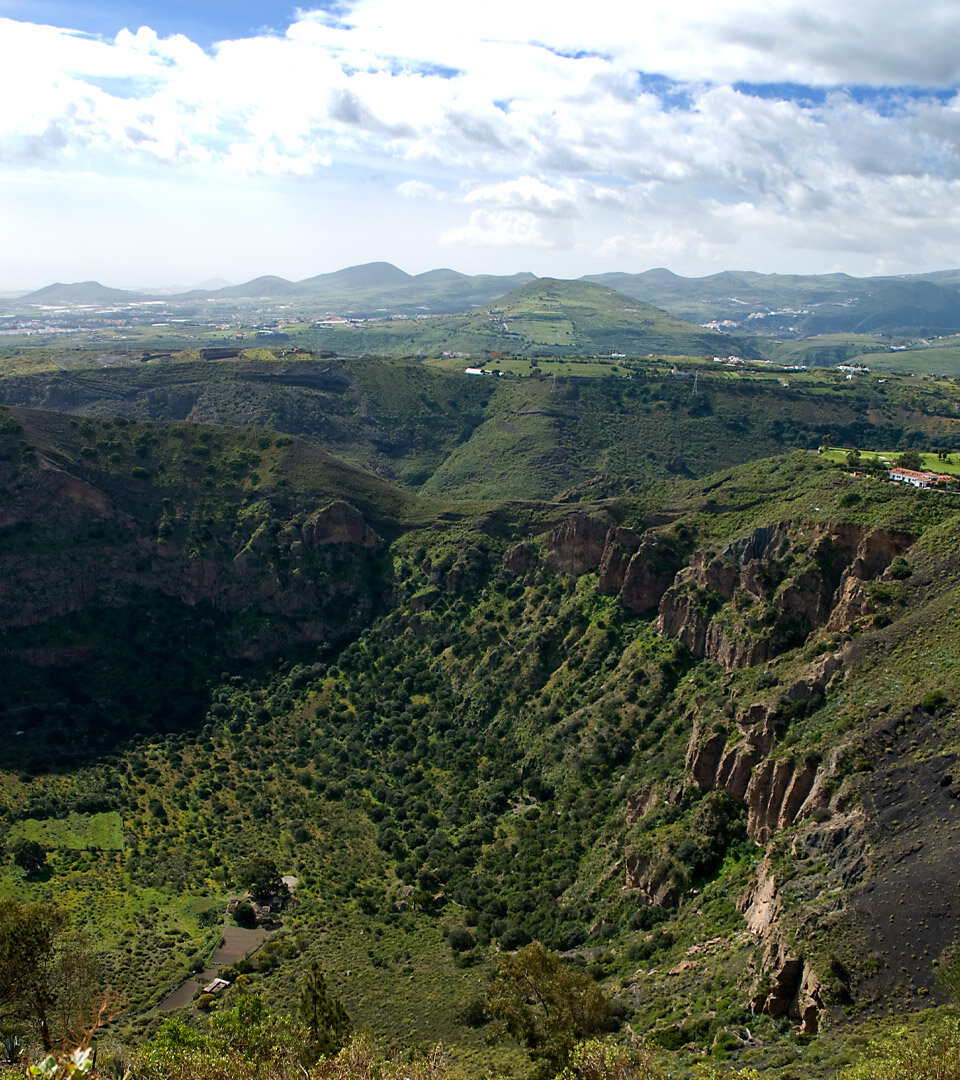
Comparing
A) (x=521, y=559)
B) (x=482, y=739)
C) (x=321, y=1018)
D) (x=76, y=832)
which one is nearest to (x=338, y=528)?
(x=521, y=559)

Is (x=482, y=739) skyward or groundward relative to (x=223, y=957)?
skyward

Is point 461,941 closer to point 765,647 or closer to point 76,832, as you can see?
point 765,647

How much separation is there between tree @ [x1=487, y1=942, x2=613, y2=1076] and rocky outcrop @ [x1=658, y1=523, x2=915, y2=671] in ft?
109

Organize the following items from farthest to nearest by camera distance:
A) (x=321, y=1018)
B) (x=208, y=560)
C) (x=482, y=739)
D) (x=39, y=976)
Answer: (x=208, y=560)
(x=482, y=739)
(x=321, y=1018)
(x=39, y=976)

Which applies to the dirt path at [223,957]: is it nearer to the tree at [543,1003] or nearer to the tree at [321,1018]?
the tree at [321,1018]

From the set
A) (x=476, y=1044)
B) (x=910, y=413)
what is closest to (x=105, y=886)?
(x=476, y=1044)

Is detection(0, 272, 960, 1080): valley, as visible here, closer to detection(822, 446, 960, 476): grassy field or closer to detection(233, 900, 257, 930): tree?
detection(233, 900, 257, 930): tree

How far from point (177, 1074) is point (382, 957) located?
31.0 meters

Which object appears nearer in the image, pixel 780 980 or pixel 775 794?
pixel 780 980

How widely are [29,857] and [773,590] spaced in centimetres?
6302

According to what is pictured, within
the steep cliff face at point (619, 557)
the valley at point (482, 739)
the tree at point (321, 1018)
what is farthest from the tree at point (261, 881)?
the steep cliff face at point (619, 557)

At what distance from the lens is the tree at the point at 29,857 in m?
69.9

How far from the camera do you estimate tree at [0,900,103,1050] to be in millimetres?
42959

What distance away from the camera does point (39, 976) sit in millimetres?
43688
